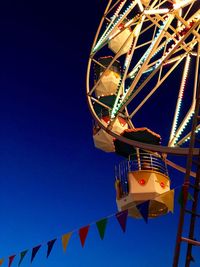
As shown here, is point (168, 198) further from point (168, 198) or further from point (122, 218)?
point (122, 218)

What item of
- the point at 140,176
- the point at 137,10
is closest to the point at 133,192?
the point at 140,176

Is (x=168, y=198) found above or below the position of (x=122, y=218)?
above

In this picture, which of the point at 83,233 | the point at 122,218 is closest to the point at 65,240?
the point at 83,233

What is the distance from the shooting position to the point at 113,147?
55.2 ft

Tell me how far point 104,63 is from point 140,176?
23.6 ft

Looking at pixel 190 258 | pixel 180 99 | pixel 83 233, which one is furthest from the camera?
pixel 180 99

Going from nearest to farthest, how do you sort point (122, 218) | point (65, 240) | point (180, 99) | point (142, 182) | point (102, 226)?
point (122, 218) < point (102, 226) < point (65, 240) < point (142, 182) < point (180, 99)

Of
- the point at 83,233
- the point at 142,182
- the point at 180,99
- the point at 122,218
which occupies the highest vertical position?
the point at 180,99

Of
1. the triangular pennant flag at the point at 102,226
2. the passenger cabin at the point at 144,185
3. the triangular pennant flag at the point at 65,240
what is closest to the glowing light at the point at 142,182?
the passenger cabin at the point at 144,185

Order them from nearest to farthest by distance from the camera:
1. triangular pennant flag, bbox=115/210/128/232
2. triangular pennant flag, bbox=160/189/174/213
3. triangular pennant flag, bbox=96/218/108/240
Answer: triangular pennant flag, bbox=160/189/174/213 < triangular pennant flag, bbox=115/210/128/232 < triangular pennant flag, bbox=96/218/108/240

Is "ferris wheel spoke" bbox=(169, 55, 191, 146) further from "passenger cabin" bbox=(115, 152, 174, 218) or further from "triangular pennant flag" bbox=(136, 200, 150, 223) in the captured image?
"triangular pennant flag" bbox=(136, 200, 150, 223)

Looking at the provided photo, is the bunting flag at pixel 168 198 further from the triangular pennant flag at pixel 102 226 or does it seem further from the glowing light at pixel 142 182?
the glowing light at pixel 142 182

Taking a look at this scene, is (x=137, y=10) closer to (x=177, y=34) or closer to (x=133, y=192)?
(x=177, y=34)

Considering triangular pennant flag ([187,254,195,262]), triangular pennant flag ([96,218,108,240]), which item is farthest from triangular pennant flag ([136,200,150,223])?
triangular pennant flag ([187,254,195,262])
